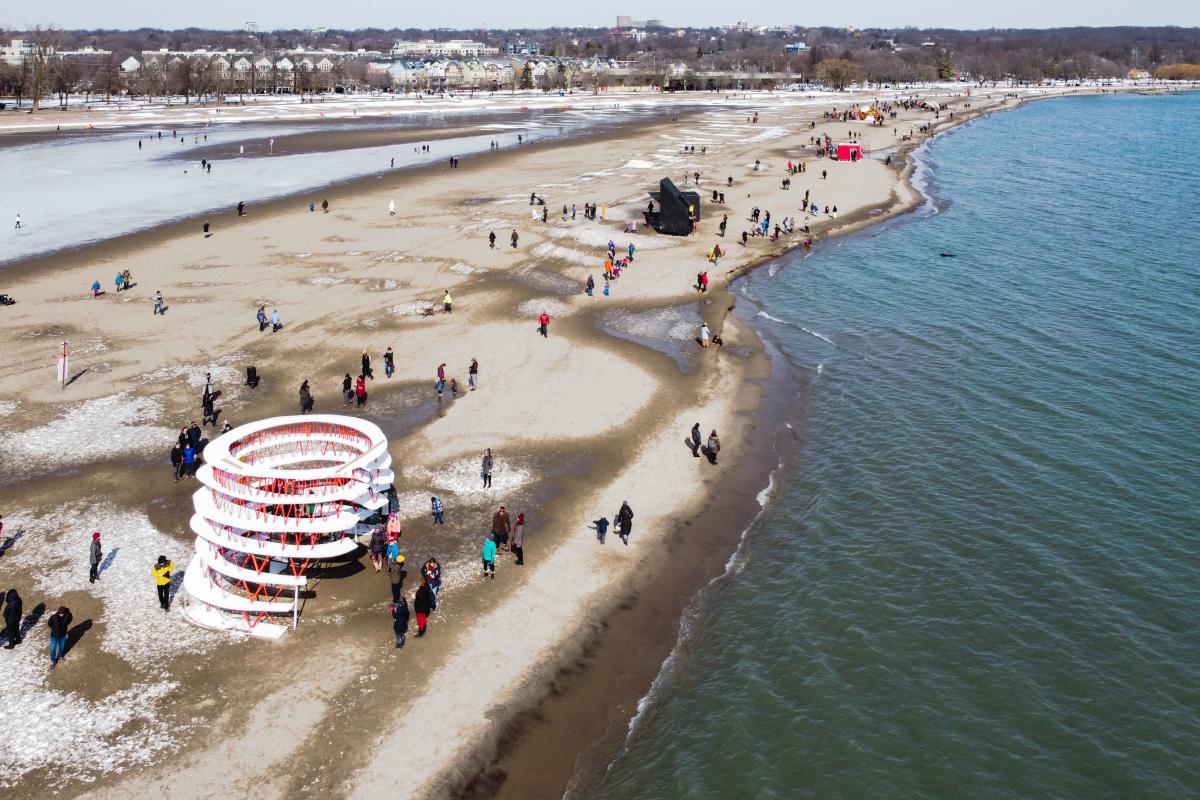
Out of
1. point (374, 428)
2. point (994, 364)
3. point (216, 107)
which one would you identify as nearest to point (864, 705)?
point (374, 428)

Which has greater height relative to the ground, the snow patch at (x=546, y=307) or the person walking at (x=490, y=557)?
the snow patch at (x=546, y=307)

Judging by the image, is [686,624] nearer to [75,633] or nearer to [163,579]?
[163,579]

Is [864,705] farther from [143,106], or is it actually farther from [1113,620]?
[143,106]

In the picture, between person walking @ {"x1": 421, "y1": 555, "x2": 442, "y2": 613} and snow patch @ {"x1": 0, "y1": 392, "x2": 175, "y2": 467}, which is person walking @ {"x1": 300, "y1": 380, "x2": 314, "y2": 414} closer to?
snow patch @ {"x1": 0, "y1": 392, "x2": 175, "y2": 467}

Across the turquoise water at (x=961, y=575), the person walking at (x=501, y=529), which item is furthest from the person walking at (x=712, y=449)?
the person walking at (x=501, y=529)

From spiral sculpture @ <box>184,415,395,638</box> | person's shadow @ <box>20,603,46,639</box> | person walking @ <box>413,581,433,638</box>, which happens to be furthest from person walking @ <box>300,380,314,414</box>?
person walking @ <box>413,581,433,638</box>

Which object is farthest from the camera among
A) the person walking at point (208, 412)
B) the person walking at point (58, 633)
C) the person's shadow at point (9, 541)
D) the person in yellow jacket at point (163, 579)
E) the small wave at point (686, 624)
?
the person walking at point (208, 412)

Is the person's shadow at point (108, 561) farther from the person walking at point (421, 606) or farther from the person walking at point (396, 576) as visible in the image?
the person walking at point (421, 606)
